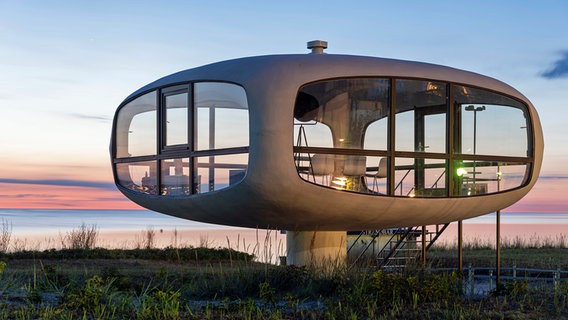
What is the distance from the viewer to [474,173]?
12.5m

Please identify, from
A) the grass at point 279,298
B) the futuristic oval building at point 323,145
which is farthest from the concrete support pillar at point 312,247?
the grass at point 279,298

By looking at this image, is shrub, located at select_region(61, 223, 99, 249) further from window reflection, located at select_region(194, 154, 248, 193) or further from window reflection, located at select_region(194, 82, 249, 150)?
window reflection, located at select_region(194, 82, 249, 150)

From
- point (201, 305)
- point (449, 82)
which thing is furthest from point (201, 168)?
point (449, 82)

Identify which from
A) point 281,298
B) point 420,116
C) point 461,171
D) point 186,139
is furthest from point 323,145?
point 461,171

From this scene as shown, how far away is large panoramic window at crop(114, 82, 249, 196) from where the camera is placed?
10750 mm

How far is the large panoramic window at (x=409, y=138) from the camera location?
10766mm

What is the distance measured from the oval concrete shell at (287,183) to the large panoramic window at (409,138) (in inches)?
6.2

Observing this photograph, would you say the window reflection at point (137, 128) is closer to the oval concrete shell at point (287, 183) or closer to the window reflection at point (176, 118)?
the oval concrete shell at point (287, 183)

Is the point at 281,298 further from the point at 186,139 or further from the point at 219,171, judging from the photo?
the point at 186,139

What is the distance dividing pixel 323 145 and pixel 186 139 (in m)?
2.17

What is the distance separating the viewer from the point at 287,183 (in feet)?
33.7

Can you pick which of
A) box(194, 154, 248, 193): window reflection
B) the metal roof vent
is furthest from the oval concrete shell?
the metal roof vent

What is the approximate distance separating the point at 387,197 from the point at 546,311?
3.43 meters

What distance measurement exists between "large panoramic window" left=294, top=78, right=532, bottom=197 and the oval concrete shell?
0.52ft
